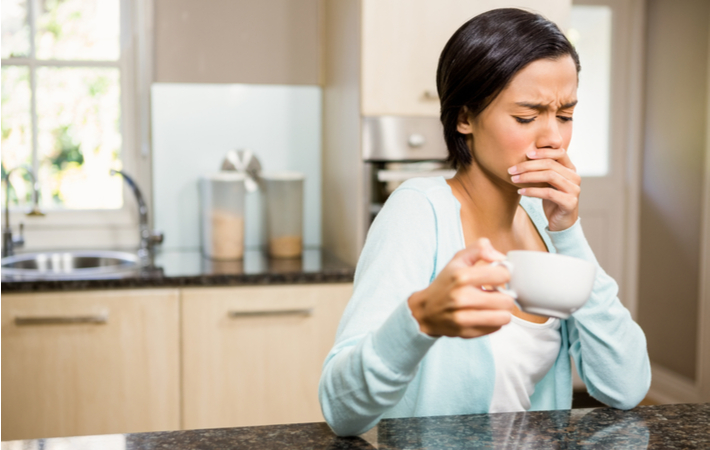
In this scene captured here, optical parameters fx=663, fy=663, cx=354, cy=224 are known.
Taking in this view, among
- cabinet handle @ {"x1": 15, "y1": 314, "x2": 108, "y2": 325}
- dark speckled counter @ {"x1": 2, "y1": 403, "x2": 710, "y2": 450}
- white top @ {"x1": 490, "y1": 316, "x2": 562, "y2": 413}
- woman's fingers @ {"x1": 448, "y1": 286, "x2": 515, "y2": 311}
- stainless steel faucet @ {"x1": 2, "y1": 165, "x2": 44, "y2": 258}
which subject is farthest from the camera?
stainless steel faucet @ {"x1": 2, "y1": 165, "x2": 44, "y2": 258}

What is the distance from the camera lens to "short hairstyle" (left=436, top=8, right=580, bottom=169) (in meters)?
0.92

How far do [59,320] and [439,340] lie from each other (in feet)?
4.40

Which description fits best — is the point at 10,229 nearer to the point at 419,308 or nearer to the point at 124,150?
the point at 124,150

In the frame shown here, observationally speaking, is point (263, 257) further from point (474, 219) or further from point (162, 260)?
point (474, 219)

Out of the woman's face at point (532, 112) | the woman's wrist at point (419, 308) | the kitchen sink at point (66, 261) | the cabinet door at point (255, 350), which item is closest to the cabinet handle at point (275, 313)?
the cabinet door at point (255, 350)

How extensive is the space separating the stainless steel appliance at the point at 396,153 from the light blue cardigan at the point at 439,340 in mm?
1035

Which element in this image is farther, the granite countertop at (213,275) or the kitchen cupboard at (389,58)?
the kitchen cupboard at (389,58)

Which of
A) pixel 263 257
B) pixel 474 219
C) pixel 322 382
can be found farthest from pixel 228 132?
pixel 322 382

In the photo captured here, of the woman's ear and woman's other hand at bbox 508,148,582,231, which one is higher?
the woman's ear

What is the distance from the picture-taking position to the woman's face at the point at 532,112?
92 cm

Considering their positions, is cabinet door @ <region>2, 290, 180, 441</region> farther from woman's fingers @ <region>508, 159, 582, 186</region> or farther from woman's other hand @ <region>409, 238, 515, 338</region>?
woman's other hand @ <region>409, 238, 515, 338</region>

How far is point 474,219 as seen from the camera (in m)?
1.06

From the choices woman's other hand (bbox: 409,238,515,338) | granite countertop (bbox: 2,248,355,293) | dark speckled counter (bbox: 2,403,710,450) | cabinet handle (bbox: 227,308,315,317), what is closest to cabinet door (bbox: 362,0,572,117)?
granite countertop (bbox: 2,248,355,293)

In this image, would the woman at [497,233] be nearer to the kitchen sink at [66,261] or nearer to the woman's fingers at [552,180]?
the woman's fingers at [552,180]
